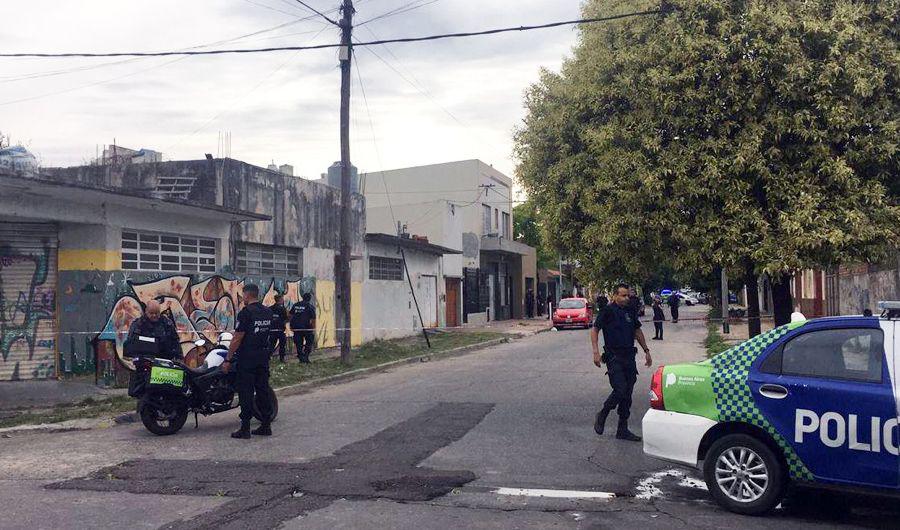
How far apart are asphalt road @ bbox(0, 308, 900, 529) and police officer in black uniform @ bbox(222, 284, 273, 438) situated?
304 mm

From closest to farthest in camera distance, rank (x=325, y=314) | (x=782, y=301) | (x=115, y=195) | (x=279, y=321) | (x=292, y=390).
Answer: (x=782, y=301)
(x=115, y=195)
(x=292, y=390)
(x=279, y=321)
(x=325, y=314)

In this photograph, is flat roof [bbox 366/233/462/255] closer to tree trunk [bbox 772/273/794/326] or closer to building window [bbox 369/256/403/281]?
building window [bbox 369/256/403/281]

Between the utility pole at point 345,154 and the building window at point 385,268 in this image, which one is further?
the building window at point 385,268

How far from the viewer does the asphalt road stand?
20.8 ft

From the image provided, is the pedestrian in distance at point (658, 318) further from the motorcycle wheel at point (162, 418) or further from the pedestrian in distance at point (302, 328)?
the motorcycle wheel at point (162, 418)

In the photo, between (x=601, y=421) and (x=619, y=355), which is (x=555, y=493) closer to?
(x=601, y=421)

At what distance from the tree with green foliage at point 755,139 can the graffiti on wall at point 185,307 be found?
852 cm

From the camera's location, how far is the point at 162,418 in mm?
10336

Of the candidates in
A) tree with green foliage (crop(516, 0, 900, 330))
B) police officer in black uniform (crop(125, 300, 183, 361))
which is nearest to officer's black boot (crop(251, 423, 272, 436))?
police officer in black uniform (crop(125, 300, 183, 361))

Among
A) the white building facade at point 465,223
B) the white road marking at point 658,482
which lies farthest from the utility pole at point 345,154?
the white building facade at point 465,223

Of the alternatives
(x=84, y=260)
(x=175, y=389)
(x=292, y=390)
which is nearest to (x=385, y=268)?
(x=292, y=390)

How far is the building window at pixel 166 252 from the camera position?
16.5 m

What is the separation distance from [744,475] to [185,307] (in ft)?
44.4

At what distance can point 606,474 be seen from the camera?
25.7 feet
